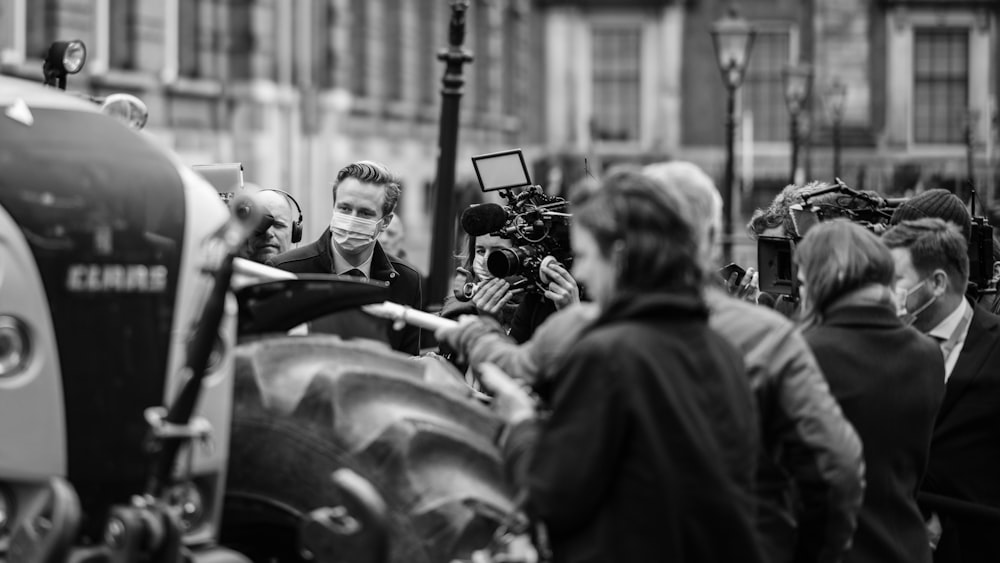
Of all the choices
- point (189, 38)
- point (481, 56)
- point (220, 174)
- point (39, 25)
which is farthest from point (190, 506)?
point (481, 56)

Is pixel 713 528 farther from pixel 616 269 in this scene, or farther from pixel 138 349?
pixel 138 349

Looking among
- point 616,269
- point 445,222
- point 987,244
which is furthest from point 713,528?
point 445,222

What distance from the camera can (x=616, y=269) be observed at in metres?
4.11

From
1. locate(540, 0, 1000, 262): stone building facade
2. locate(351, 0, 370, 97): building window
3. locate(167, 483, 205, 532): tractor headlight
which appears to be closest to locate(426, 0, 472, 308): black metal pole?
locate(167, 483, 205, 532): tractor headlight

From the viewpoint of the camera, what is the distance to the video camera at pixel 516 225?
6660 millimetres

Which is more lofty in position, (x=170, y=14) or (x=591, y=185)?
(x=170, y=14)

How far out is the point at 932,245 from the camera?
6.37 meters

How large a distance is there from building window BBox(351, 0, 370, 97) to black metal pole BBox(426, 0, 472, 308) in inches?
835

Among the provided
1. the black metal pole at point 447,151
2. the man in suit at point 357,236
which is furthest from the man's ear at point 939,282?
the black metal pole at point 447,151

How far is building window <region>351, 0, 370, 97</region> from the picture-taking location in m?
32.3

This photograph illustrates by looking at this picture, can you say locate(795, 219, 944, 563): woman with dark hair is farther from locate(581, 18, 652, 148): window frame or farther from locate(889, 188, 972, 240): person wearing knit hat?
locate(581, 18, 652, 148): window frame

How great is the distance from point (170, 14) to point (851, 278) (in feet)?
65.6

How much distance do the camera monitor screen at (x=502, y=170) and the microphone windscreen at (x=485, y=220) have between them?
8cm

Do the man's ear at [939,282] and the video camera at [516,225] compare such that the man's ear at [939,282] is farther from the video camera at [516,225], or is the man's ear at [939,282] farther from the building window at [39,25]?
the building window at [39,25]
